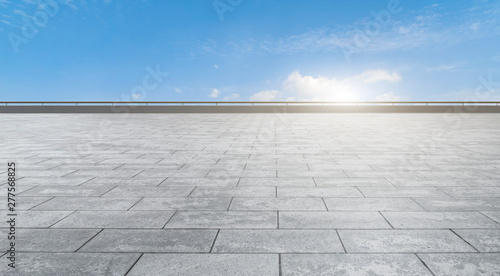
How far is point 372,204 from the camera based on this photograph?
4.10 meters

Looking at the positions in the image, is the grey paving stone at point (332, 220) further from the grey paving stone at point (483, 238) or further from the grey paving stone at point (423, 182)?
the grey paving stone at point (423, 182)

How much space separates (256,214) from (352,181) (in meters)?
2.18

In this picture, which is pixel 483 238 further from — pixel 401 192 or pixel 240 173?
pixel 240 173

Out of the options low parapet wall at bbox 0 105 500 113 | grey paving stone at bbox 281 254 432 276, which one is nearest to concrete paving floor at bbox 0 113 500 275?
grey paving stone at bbox 281 254 432 276

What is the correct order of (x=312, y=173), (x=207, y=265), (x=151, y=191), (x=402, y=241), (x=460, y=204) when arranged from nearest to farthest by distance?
(x=207, y=265), (x=402, y=241), (x=460, y=204), (x=151, y=191), (x=312, y=173)

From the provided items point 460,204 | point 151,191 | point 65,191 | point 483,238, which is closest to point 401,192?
point 460,204

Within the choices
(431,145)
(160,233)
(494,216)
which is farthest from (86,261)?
(431,145)

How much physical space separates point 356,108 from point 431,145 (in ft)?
Result: 68.7

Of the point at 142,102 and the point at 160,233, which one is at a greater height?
the point at 142,102

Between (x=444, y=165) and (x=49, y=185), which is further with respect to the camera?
(x=444, y=165)

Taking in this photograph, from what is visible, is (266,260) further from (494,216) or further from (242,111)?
(242,111)

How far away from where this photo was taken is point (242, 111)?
2938 cm

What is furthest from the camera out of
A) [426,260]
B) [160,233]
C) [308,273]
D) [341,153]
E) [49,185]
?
[341,153]

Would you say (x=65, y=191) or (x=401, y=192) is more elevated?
(x=401, y=192)
